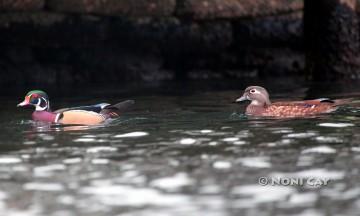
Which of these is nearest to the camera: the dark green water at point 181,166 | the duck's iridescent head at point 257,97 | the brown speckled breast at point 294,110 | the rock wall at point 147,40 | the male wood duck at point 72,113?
the dark green water at point 181,166

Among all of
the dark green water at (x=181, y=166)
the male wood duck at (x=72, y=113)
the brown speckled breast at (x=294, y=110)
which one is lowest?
the dark green water at (x=181, y=166)

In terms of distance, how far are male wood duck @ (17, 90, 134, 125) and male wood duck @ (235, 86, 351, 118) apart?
1866mm

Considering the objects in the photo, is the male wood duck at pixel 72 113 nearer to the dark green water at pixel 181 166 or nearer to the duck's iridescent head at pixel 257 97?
the dark green water at pixel 181 166

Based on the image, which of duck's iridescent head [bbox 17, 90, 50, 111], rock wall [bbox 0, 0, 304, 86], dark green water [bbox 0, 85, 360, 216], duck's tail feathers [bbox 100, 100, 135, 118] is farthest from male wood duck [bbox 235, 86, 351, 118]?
rock wall [bbox 0, 0, 304, 86]

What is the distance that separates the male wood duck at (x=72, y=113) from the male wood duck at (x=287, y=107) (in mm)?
1866

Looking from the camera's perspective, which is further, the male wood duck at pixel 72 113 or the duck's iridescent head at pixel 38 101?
the duck's iridescent head at pixel 38 101

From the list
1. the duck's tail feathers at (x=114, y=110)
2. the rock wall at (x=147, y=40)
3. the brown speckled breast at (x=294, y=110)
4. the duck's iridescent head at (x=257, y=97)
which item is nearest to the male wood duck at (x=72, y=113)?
the duck's tail feathers at (x=114, y=110)

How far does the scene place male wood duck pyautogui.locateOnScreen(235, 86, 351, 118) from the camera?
37.2 feet

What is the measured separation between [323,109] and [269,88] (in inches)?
216

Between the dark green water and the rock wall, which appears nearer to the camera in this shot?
the dark green water

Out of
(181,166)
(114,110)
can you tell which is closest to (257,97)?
(114,110)

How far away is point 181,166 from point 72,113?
12.1 feet

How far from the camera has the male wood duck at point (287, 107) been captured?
11.4 m

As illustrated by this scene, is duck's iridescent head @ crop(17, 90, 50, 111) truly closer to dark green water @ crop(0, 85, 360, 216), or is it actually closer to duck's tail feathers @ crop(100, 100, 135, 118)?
dark green water @ crop(0, 85, 360, 216)
